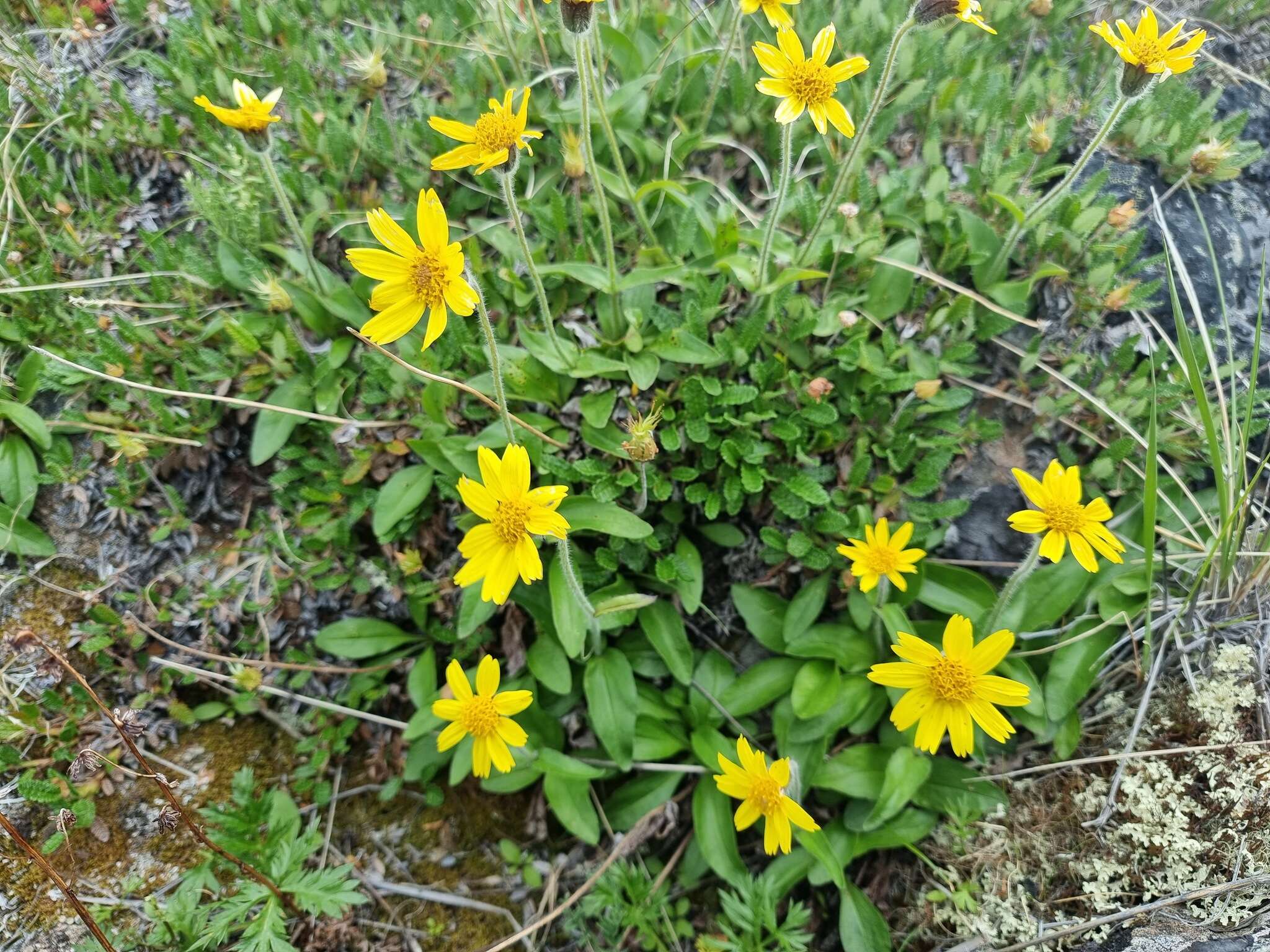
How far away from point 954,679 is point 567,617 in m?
1.10

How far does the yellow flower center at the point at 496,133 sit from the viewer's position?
2055 mm

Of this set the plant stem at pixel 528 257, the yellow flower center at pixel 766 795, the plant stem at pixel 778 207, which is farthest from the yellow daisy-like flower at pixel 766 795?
the plant stem at pixel 778 207

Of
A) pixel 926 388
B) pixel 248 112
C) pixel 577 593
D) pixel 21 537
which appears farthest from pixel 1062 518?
pixel 21 537

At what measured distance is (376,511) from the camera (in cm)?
259

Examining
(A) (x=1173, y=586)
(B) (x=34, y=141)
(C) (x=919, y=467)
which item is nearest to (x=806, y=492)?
(C) (x=919, y=467)

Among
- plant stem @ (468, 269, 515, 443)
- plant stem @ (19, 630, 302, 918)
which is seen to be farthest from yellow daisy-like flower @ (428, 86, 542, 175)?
plant stem @ (19, 630, 302, 918)

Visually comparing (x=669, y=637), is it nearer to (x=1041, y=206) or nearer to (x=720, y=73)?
(x=1041, y=206)

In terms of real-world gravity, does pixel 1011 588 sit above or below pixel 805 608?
above

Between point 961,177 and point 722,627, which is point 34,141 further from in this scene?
point 961,177

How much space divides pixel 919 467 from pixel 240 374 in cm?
243

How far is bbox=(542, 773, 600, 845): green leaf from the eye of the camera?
8.16 ft

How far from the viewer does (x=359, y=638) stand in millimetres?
2717

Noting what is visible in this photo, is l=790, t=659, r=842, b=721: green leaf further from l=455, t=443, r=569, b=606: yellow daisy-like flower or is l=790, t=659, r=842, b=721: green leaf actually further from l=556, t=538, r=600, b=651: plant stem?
l=455, t=443, r=569, b=606: yellow daisy-like flower

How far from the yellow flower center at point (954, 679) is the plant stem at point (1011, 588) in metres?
0.32
